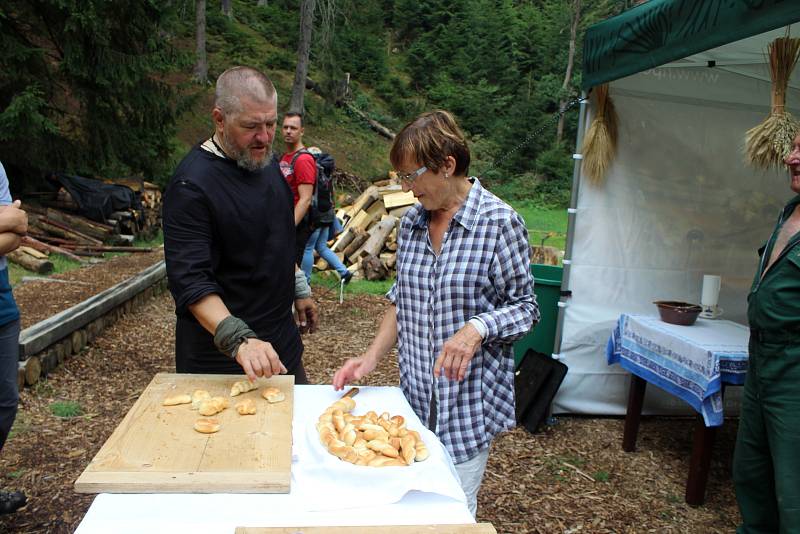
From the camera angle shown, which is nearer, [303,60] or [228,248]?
[228,248]

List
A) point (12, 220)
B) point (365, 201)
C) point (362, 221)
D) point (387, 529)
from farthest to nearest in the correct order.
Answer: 1. point (365, 201)
2. point (362, 221)
3. point (12, 220)
4. point (387, 529)

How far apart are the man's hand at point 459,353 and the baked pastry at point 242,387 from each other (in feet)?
1.97

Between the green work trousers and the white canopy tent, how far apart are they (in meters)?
1.85

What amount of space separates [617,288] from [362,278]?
4.78 metres

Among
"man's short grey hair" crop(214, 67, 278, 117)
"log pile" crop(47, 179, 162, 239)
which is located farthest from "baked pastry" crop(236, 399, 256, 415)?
"log pile" crop(47, 179, 162, 239)

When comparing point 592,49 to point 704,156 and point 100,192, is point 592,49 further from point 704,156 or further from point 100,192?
point 100,192

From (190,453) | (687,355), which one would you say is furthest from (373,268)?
(190,453)

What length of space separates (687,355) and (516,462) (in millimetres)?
1262

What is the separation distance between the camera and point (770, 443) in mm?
2559

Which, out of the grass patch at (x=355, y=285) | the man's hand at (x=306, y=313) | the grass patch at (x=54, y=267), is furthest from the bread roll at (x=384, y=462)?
the grass patch at (x=54, y=267)

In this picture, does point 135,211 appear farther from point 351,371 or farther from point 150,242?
point 351,371

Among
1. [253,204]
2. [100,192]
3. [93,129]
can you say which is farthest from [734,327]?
[93,129]

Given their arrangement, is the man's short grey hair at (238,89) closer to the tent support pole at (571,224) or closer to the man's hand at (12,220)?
the man's hand at (12,220)

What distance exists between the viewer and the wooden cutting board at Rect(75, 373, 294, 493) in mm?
1352
